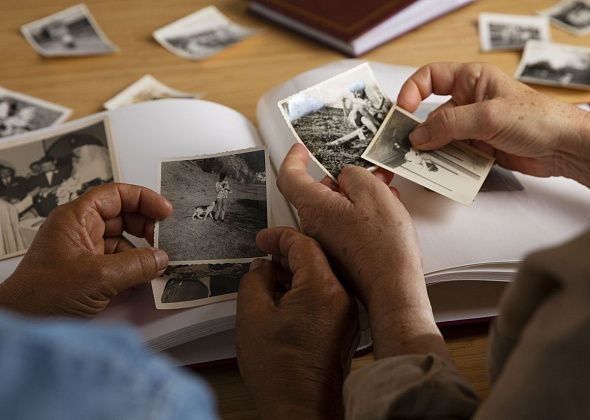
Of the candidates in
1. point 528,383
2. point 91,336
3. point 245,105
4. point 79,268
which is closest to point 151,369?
point 91,336

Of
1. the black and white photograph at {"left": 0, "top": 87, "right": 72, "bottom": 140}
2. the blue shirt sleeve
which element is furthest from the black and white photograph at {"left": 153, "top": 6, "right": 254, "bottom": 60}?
the blue shirt sleeve

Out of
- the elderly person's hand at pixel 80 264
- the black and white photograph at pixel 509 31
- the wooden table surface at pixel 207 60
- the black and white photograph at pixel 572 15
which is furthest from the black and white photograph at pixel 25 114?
the black and white photograph at pixel 572 15

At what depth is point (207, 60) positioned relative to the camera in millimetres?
1348

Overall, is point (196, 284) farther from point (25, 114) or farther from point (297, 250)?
point (25, 114)

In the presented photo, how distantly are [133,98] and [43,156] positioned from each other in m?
0.26

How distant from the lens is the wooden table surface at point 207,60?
1.28 m

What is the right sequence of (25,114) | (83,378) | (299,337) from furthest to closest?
(25,114) → (299,337) → (83,378)

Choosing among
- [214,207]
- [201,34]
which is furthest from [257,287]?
[201,34]

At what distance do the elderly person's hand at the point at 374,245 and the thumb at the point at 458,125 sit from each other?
12 centimetres

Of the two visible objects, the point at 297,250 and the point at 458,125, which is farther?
the point at 458,125

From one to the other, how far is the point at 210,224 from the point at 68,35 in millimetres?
676

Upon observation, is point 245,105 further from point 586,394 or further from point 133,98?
point 586,394

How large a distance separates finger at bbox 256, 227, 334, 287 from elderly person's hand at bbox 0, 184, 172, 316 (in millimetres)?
123

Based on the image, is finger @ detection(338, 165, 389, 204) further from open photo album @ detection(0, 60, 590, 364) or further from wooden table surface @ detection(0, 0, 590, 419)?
wooden table surface @ detection(0, 0, 590, 419)
